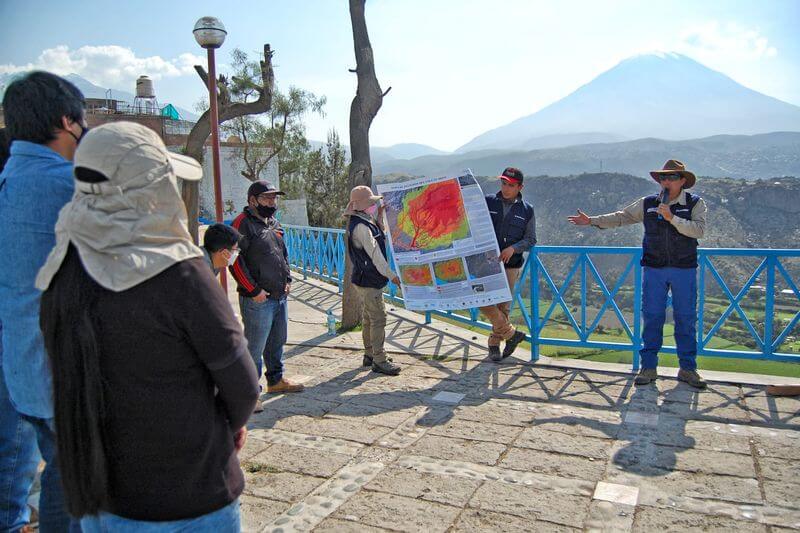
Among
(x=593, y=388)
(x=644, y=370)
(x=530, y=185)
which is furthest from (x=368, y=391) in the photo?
(x=530, y=185)

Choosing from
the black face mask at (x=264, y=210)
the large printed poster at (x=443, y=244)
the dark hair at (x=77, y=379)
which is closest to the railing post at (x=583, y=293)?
the large printed poster at (x=443, y=244)

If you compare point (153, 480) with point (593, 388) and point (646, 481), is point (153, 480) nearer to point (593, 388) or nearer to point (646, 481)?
point (646, 481)

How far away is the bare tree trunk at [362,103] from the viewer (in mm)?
7078

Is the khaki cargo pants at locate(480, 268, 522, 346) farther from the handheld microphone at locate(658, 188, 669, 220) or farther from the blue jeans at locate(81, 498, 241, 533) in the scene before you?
the blue jeans at locate(81, 498, 241, 533)

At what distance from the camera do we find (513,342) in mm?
5977

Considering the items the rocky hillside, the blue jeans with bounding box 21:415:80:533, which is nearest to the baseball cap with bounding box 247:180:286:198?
the blue jeans with bounding box 21:415:80:533

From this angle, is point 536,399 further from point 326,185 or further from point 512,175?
point 326,185

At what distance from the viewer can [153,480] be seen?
1.50 metres

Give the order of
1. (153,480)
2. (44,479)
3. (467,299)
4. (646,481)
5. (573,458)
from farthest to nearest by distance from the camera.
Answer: (467,299), (573,458), (646,481), (44,479), (153,480)

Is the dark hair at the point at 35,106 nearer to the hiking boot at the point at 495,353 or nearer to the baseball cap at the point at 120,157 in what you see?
the baseball cap at the point at 120,157

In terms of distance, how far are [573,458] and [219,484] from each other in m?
2.80

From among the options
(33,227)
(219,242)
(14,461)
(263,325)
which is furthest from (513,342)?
(33,227)

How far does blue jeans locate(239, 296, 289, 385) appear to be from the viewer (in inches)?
181

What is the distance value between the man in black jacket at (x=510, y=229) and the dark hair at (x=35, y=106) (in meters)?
4.13
